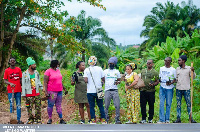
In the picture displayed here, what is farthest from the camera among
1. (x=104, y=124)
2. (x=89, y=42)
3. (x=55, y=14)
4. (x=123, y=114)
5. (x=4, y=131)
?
(x=89, y=42)

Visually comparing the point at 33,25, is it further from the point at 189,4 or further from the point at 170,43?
the point at 189,4

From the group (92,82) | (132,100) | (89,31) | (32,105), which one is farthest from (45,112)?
(89,31)

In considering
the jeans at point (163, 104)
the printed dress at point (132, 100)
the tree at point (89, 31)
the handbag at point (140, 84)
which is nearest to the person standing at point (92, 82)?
the printed dress at point (132, 100)

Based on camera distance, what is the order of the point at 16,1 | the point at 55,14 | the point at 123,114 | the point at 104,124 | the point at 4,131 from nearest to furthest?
the point at 4,131, the point at 104,124, the point at 123,114, the point at 16,1, the point at 55,14

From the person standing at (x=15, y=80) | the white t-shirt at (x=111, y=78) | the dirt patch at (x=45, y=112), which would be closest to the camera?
the white t-shirt at (x=111, y=78)

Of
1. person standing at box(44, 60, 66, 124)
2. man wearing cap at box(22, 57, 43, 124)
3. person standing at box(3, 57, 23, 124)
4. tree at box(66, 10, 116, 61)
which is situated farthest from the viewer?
A: tree at box(66, 10, 116, 61)

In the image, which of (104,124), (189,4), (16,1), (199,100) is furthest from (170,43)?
(189,4)

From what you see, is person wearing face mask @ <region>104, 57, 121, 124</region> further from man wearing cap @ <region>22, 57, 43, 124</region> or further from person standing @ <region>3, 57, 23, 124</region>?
person standing @ <region>3, 57, 23, 124</region>

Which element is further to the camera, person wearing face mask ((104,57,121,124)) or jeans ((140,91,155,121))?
jeans ((140,91,155,121))

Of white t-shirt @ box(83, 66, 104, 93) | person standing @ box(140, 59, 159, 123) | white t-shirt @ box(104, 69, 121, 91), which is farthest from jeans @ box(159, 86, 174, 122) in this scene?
white t-shirt @ box(83, 66, 104, 93)

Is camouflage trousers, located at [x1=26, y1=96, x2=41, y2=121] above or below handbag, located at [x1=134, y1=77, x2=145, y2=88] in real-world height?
below

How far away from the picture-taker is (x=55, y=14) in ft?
38.2

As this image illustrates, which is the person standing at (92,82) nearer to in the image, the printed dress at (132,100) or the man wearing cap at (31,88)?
the printed dress at (132,100)

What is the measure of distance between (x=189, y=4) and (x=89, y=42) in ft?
42.1
